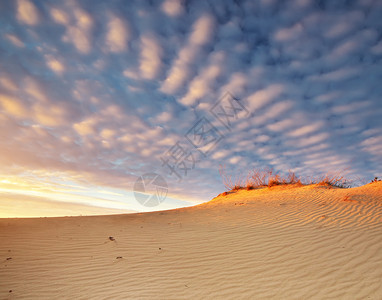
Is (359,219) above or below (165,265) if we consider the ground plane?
above

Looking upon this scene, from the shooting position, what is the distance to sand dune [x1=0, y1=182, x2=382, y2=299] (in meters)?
4.07

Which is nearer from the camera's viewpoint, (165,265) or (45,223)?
(165,265)

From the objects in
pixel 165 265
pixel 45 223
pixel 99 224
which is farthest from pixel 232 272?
pixel 45 223

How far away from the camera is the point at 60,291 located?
4.25 meters

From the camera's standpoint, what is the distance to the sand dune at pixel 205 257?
160 inches

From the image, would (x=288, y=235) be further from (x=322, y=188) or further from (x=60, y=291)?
(x=322, y=188)

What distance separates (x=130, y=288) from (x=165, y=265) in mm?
1047

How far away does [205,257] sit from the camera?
17.6 feet

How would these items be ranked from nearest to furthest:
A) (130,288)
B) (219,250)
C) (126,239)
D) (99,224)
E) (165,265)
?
(130,288)
(165,265)
(219,250)
(126,239)
(99,224)

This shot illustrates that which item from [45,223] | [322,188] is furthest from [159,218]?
[322,188]

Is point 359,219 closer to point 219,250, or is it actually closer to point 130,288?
point 219,250

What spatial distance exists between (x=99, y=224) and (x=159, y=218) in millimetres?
2366

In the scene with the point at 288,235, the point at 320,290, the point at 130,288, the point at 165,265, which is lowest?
the point at 320,290

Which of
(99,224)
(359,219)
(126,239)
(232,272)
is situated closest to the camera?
(232,272)
